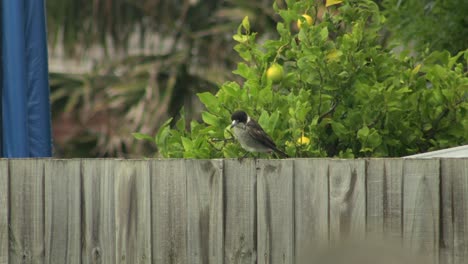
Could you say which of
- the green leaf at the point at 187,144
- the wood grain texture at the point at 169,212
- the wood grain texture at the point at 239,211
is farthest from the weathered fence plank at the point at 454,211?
the green leaf at the point at 187,144

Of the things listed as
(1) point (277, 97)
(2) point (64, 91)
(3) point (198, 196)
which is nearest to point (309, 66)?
(1) point (277, 97)

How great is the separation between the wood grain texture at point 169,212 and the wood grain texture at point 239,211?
8.4 inches

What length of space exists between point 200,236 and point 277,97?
2.07 metres

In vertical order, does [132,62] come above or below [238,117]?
above

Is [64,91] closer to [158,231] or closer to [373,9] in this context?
[373,9]

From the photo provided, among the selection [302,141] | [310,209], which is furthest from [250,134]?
[310,209]

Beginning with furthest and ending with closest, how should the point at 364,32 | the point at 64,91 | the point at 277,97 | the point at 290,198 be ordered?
1. the point at 64,91
2. the point at 364,32
3. the point at 277,97
4. the point at 290,198

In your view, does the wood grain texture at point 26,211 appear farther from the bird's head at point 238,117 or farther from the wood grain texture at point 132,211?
the bird's head at point 238,117

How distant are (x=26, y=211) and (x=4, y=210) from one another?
116 mm

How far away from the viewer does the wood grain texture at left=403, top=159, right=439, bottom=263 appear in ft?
15.4

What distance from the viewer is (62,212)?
5184 mm

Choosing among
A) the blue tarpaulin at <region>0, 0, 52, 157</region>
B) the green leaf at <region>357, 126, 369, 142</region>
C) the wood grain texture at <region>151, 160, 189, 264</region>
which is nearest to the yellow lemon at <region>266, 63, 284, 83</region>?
the green leaf at <region>357, 126, 369, 142</region>

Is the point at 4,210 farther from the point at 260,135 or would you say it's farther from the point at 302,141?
the point at 302,141

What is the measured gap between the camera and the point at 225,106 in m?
6.96
